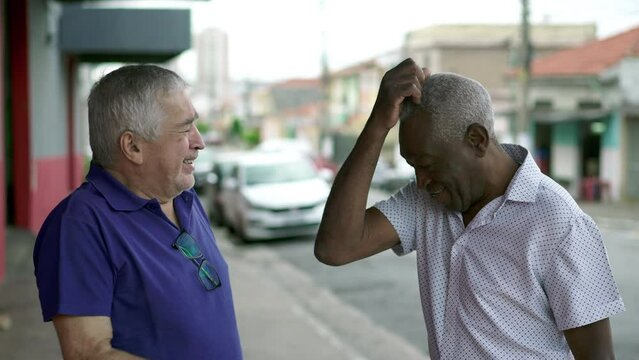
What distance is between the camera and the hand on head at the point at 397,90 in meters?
2.38

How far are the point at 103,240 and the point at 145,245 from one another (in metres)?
0.12

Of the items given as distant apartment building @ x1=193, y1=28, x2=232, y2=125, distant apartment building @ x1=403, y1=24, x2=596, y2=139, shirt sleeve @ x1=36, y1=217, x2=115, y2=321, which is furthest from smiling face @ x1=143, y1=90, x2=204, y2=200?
distant apartment building @ x1=193, y1=28, x2=232, y2=125

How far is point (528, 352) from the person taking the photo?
7.45 feet

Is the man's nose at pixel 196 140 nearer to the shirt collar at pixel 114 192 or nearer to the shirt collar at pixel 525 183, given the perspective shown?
the shirt collar at pixel 114 192

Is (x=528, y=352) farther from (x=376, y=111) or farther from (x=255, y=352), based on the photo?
(x=255, y=352)

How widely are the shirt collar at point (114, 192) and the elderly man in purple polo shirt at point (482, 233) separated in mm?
586

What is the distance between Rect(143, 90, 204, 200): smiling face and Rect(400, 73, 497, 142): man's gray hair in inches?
24.3

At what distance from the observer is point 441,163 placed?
7.75ft

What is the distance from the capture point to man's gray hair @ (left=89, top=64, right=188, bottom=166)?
2262 mm

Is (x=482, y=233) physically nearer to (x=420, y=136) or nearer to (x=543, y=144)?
(x=420, y=136)

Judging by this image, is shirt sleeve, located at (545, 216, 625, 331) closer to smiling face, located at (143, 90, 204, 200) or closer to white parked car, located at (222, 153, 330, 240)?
smiling face, located at (143, 90, 204, 200)

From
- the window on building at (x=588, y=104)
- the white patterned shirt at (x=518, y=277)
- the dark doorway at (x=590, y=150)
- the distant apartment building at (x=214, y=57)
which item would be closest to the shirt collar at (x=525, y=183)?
the white patterned shirt at (x=518, y=277)

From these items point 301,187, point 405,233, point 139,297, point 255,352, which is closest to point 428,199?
point 405,233

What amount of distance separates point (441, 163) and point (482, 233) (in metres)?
0.21
